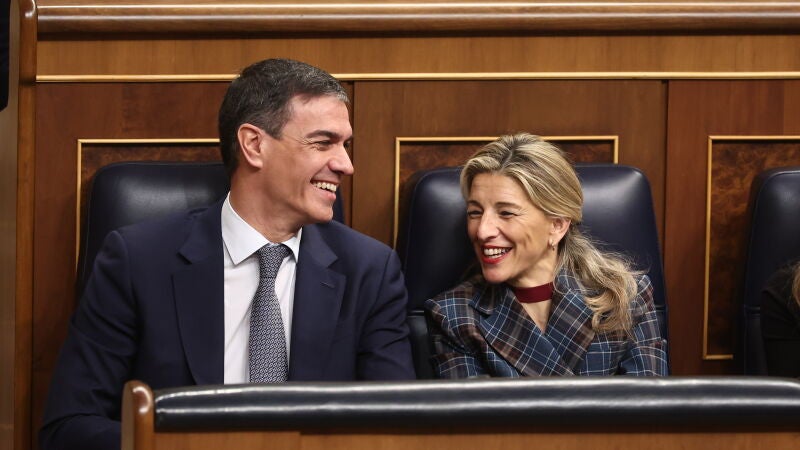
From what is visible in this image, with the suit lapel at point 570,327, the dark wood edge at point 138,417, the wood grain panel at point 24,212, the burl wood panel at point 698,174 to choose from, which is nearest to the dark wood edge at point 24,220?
the wood grain panel at point 24,212

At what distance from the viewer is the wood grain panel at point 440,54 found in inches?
62.0

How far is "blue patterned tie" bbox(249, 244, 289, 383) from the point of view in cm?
128

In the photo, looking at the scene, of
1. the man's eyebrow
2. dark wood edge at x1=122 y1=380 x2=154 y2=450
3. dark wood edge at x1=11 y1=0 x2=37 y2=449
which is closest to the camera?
dark wood edge at x1=122 y1=380 x2=154 y2=450

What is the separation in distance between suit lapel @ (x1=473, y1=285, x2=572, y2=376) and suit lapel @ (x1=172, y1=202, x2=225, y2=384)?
34cm

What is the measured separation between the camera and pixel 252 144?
1.37 meters

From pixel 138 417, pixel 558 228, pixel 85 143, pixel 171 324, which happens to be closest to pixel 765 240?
pixel 558 228

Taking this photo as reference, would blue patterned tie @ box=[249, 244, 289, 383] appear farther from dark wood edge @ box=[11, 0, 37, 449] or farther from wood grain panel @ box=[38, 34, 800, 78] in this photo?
wood grain panel @ box=[38, 34, 800, 78]

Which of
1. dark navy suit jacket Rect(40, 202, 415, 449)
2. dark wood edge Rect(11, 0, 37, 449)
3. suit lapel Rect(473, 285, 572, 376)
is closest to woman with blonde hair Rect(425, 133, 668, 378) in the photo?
suit lapel Rect(473, 285, 572, 376)

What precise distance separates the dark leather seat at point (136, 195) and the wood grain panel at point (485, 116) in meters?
0.26

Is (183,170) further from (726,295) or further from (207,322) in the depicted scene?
(726,295)

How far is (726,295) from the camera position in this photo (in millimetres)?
1663

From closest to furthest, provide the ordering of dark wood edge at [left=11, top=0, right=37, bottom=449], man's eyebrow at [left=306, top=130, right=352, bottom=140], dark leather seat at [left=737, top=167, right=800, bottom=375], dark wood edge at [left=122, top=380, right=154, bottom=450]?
dark wood edge at [left=122, top=380, right=154, bottom=450], dark wood edge at [left=11, top=0, right=37, bottom=449], man's eyebrow at [left=306, top=130, right=352, bottom=140], dark leather seat at [left=737, top=167, right=800, bottom=375]

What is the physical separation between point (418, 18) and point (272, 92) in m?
0.30

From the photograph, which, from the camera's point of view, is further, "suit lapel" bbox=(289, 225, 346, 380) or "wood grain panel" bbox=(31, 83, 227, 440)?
"wood grain panel" bbox=(31, 83, 227, 440)
